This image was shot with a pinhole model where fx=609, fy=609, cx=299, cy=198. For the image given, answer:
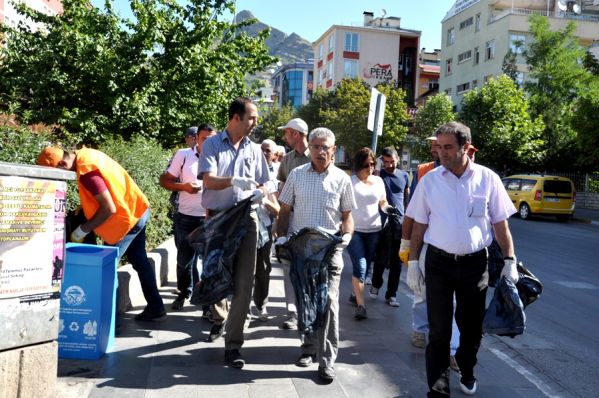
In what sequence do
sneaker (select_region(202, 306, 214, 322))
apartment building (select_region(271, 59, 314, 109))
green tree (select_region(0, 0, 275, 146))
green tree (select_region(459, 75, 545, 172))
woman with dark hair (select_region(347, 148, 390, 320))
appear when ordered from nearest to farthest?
sneaker (select_region(202, 306, 214, 322)) < woman with dark hair (select_region(347, 148, 390, 320)) < green tree (select_region(0, 0, 275, 146)) < green tree (select_region(459, 75, 545, 172)) < apartment building (select_region(271, 59, 314, 109))

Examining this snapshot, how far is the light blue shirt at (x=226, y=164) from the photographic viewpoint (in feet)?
15.9

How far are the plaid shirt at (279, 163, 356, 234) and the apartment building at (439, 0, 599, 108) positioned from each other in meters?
41.9

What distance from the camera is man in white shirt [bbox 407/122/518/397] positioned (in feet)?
13.4

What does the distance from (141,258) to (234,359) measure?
1.54 meters

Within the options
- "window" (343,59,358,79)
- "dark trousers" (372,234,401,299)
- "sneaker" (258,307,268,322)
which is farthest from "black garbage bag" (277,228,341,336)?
"window" (343,59,358,79)

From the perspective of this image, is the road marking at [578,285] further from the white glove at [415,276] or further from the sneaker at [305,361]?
the sneaker at [305,361]

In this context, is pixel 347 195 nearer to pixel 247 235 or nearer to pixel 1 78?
pixel 247 235

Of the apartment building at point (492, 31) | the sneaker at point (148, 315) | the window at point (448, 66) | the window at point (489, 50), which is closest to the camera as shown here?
the sneaker at point (148, 315)

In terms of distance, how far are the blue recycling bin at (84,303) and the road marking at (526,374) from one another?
3359 mm

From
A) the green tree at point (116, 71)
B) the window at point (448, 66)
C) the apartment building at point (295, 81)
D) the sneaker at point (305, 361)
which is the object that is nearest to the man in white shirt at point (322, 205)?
the sneaker at point (305, 361)

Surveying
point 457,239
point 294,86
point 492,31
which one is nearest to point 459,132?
point 457,239

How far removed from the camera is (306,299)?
459cm

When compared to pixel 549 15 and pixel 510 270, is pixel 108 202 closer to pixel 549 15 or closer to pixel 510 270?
pixel 510 270

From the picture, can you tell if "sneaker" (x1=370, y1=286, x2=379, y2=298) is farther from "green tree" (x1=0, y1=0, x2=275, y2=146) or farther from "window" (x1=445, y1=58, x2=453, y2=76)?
"window" (x1=445, y1=58, x2=453, y2=76)
